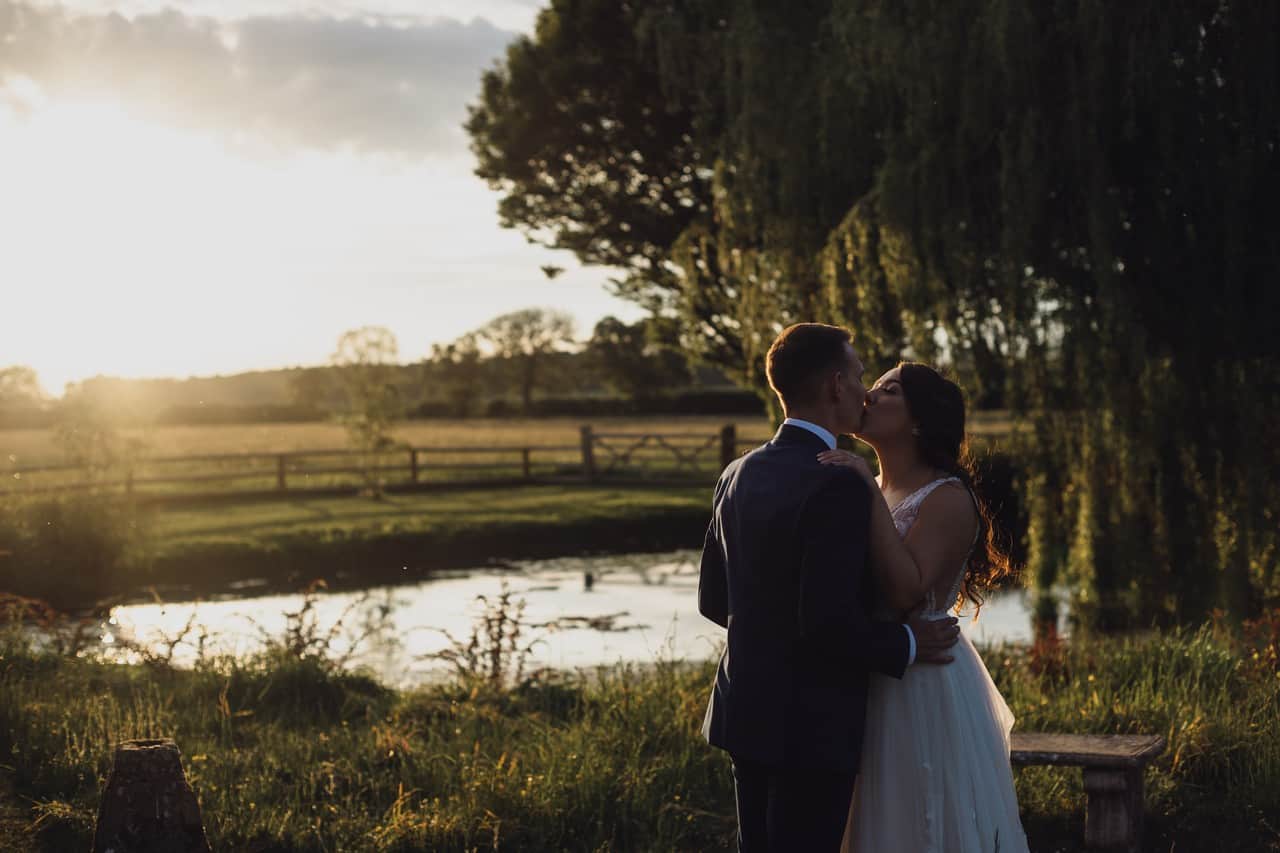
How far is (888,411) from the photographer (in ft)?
11.9

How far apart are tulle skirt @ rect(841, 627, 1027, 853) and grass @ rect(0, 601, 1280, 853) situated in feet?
7.33

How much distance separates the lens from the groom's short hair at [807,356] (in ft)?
10.6

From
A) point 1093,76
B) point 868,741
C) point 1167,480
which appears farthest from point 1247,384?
point 868,741

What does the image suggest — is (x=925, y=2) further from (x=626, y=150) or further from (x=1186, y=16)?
(x=626, y=150)

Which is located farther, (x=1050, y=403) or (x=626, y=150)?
(x=626, y=150)

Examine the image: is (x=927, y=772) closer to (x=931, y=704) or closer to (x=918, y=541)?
(x=931, y=704)

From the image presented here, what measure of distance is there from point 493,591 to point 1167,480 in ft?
30.5

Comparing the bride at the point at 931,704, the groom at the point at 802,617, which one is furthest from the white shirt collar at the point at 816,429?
the bride at the point at 931,704

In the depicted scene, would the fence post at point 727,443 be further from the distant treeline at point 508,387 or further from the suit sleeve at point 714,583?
the suit sleeve at point 714,583

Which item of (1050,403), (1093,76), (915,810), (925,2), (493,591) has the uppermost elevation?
(925,2)

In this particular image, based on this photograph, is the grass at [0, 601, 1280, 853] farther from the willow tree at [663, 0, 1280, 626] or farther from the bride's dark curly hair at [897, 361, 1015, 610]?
the bride's dark curly hair at [897, 361, 1015, 610]

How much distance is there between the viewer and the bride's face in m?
3.63

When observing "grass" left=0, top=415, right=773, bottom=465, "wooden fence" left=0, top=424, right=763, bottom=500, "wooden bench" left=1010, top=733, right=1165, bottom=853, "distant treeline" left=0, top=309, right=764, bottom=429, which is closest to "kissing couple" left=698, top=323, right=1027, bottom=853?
"wooden bench" left=1010, top=733, right=1165, bottom=853

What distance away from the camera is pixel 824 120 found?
519 inches
